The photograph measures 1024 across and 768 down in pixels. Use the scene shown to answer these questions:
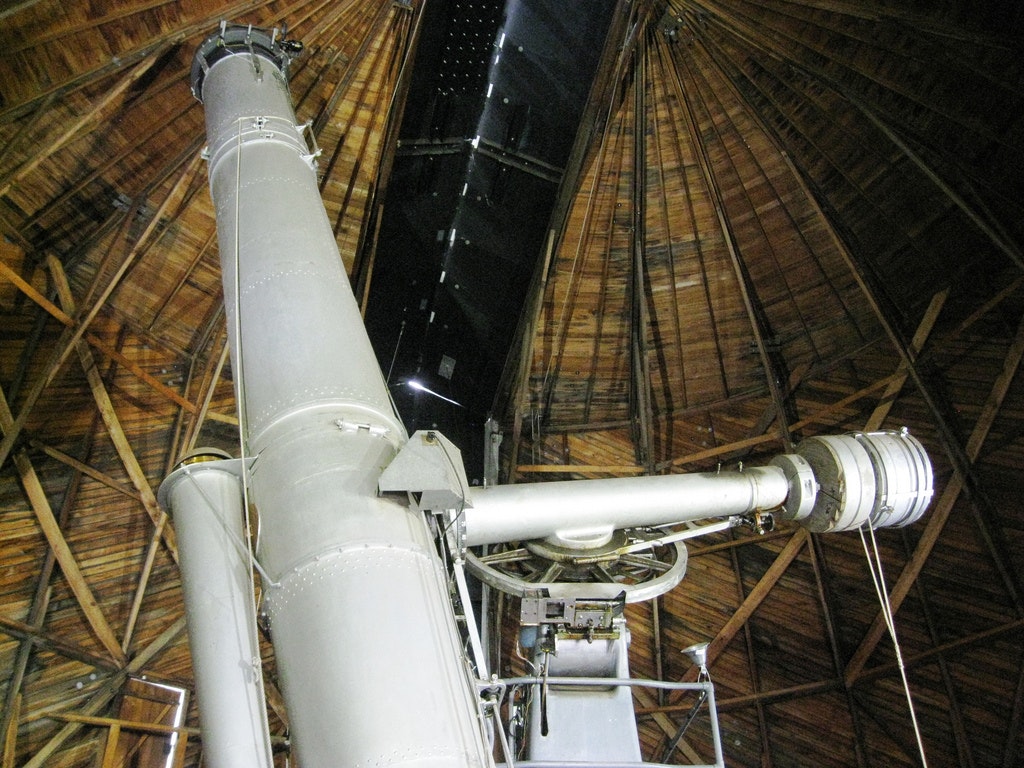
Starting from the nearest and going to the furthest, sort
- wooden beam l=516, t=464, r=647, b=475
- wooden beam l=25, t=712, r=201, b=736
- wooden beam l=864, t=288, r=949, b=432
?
wooden beam l=25, t=712, r=201, b=736 < wooden beam l=864, t=288, r=949, b=432 < wooden beam l=516, t=464, r=647, b=475

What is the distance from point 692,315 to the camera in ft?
42.4

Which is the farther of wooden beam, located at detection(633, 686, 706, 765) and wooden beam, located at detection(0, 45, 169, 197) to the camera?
wooden beam, located at detection(633, 686, 706, 765)

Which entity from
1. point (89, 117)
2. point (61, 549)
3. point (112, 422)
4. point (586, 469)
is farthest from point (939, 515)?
point (89, 117)

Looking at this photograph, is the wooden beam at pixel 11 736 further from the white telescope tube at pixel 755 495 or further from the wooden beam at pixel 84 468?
the white telescope tube at pixel 755 495

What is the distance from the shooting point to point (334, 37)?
35.6 feet

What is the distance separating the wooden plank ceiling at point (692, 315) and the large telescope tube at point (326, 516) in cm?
586

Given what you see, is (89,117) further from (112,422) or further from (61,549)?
(61,549)

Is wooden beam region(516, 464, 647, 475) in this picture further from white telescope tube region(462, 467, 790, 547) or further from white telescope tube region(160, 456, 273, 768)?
white telescope tube region(160, 456, 273, 768)

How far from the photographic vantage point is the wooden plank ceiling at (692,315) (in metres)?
9.62

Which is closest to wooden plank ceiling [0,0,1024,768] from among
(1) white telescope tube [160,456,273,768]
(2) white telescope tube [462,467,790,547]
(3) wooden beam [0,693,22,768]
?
(3) wooden beam [0,693,22,768]

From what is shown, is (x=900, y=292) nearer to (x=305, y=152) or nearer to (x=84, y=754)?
(x=305, y=152)

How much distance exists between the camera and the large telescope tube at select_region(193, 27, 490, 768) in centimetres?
298

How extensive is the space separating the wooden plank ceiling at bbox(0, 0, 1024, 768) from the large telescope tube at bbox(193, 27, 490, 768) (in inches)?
231

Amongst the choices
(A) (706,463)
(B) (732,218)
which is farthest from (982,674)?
(B) (732,218)
